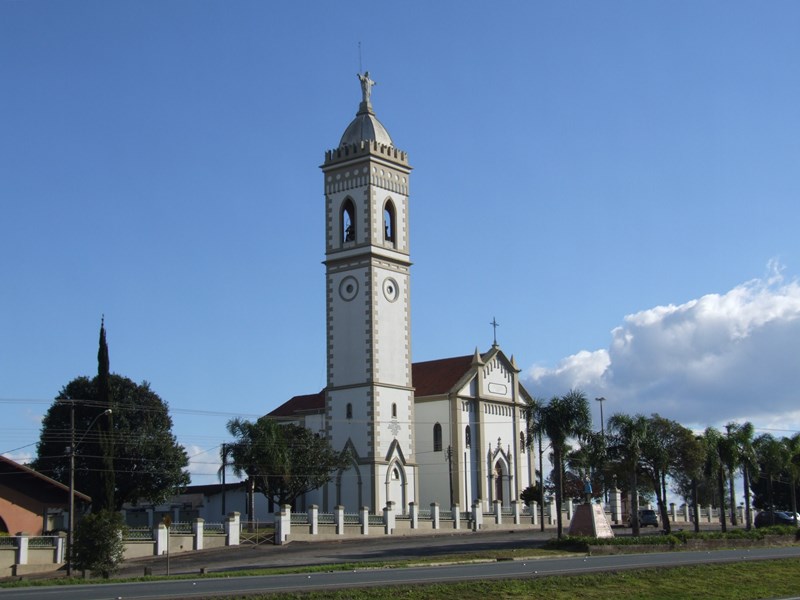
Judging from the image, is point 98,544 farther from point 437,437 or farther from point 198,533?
point 437,437

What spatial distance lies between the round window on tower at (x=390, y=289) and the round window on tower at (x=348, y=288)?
1.91 meters

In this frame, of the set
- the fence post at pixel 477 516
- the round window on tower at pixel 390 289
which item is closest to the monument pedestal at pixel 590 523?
the fence post at pixel 477 516

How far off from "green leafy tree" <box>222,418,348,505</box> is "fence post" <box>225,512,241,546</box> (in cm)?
877

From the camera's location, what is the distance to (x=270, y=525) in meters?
59.8

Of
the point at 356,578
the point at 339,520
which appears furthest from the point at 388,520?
the point at 356,578

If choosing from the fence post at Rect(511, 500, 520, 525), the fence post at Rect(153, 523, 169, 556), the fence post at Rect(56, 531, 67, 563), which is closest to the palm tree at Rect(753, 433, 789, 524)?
the fence post at Rect(511, 500, 520, 525)

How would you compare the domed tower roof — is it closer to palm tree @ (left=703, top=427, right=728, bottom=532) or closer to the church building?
the church building

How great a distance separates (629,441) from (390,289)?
2152 centimetres

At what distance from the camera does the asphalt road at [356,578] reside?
2792cm

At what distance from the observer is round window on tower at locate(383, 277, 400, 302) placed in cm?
7381

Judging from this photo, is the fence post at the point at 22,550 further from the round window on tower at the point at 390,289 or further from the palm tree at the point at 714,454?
the palm tree at the point at 714,454

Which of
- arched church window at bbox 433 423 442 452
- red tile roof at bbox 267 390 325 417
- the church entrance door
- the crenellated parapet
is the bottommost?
the church entrance door

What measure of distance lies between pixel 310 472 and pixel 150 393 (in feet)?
65.2

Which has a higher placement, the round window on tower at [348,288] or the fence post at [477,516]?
the round window on tower at [348,288]
